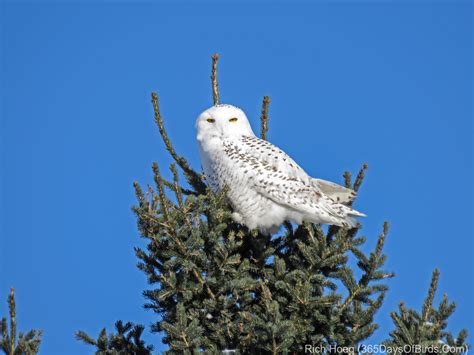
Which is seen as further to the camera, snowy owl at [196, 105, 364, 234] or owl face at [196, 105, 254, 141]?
owl face at [196, 105, 254, 141]

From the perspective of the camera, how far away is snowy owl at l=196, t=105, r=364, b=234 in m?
6.41

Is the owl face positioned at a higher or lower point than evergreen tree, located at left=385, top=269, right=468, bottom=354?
higher

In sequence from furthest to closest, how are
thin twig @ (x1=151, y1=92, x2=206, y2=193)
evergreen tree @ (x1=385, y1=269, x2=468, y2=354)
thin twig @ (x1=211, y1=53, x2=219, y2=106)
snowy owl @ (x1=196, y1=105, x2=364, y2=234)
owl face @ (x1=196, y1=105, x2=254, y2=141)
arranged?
thin twig @ (x1=211, y1=53, x2=219, y2=106) < owl face @ (x1=196, y1=105, x2=254, y2=141) < thin twig @ (x1=151, y1=92, x2=206, y2=193) < snowy owl @ (x1=196, y1=105, x2=364, y2=234) < evergreen tree @ (x1=385, y1=269, x2=468, y2=354)

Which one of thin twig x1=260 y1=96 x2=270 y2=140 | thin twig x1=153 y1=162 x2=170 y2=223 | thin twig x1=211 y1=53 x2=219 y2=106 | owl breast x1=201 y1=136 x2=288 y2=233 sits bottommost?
thin twig x1=153 y1=162 x2=170 y2=223

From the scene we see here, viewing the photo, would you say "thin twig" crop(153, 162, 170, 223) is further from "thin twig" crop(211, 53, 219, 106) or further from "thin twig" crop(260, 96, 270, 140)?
"thin twig" crop(260, 96, 270, 140)

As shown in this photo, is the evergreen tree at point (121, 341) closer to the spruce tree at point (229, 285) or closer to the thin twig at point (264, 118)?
the spruce tree at point (229, 285)

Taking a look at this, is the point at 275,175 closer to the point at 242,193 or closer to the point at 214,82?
the point at 242,193

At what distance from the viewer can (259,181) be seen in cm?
654

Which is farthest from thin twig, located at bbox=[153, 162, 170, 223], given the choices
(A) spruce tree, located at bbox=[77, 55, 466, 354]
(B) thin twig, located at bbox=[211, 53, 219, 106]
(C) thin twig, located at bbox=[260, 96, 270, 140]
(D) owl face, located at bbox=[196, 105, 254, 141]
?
(C) thin twig, located at bbox=[260, 96, 270, 140]

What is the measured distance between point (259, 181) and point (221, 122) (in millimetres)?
627

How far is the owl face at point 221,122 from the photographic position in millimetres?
6801

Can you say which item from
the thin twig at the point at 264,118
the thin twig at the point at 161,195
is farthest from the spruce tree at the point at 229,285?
the thin twig at the point at 264,118

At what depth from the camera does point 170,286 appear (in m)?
5.75

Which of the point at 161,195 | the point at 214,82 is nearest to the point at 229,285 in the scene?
the point at 161,195
